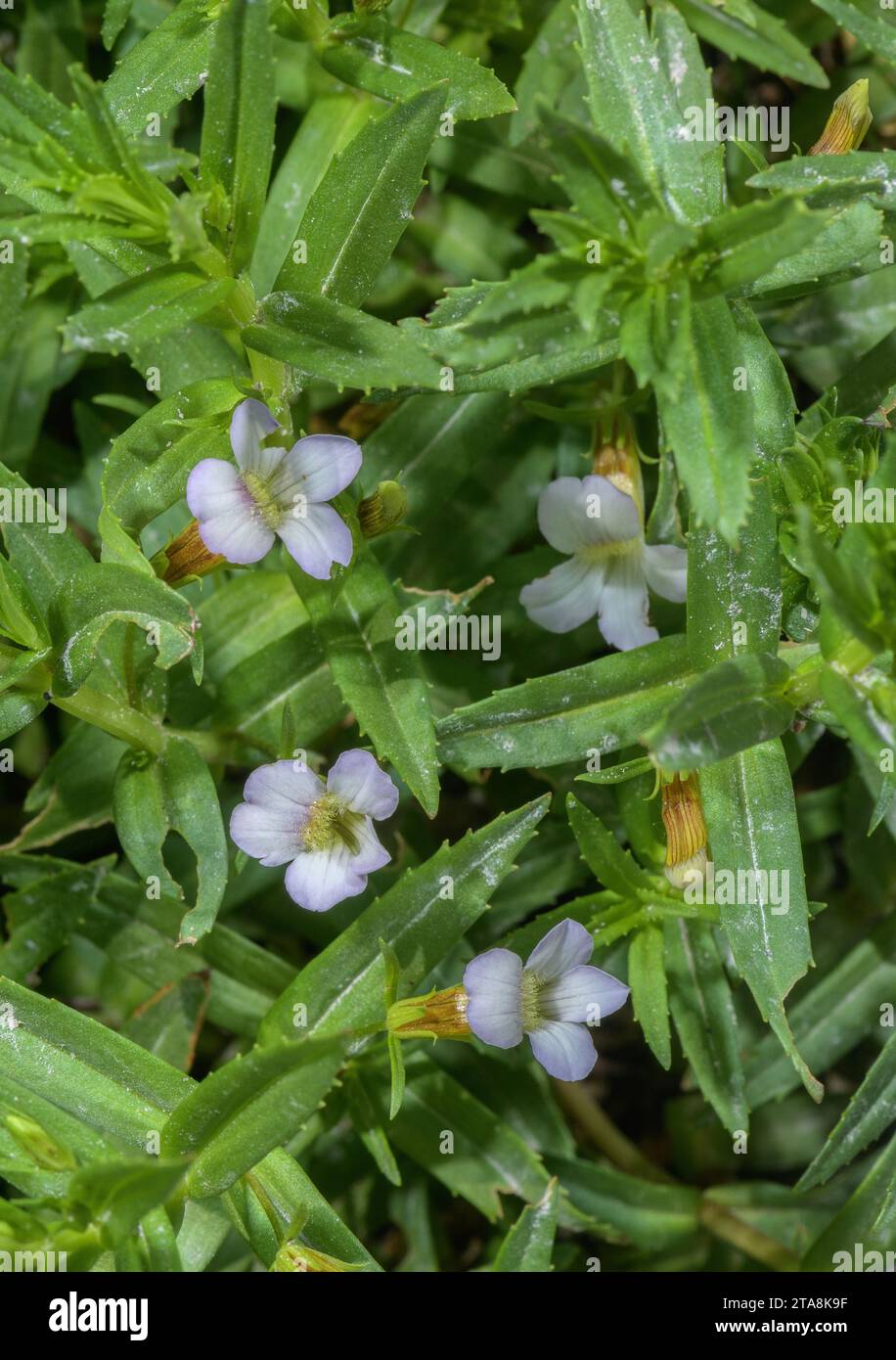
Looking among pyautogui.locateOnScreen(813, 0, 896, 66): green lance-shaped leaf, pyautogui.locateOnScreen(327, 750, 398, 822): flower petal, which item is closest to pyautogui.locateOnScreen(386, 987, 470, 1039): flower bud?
pyautogui.locateOnScreen(327, 750, 398, 822): flower petal

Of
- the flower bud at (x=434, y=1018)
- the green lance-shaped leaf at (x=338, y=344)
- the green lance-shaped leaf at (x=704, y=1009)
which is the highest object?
the green lance-shaped leaf at (x=338, y=344)

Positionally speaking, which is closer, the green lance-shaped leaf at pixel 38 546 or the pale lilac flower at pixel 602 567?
the green lance-shaped leaf at pixel 38 546

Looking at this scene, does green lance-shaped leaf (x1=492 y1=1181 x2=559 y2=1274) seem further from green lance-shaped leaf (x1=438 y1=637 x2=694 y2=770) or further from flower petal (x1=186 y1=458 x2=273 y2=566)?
flower petal (x1=186 y1=458 x2=273 y2=566)

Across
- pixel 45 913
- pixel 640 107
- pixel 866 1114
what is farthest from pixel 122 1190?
pixel 640 107

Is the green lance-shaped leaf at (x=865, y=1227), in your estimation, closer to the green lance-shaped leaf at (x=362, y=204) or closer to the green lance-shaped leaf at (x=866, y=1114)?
the green lance-shaped leaf at (x=866, y=1114)

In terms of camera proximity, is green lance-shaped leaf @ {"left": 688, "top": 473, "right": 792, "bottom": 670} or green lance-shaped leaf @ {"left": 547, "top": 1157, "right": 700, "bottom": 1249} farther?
green lance-shaped leaf @ {"left": 547, "top": 1157, "right": 700, "bottom": 1249}

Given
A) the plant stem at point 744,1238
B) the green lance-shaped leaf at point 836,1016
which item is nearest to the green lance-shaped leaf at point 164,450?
the green lance-shaped leaf at point 836,1016
